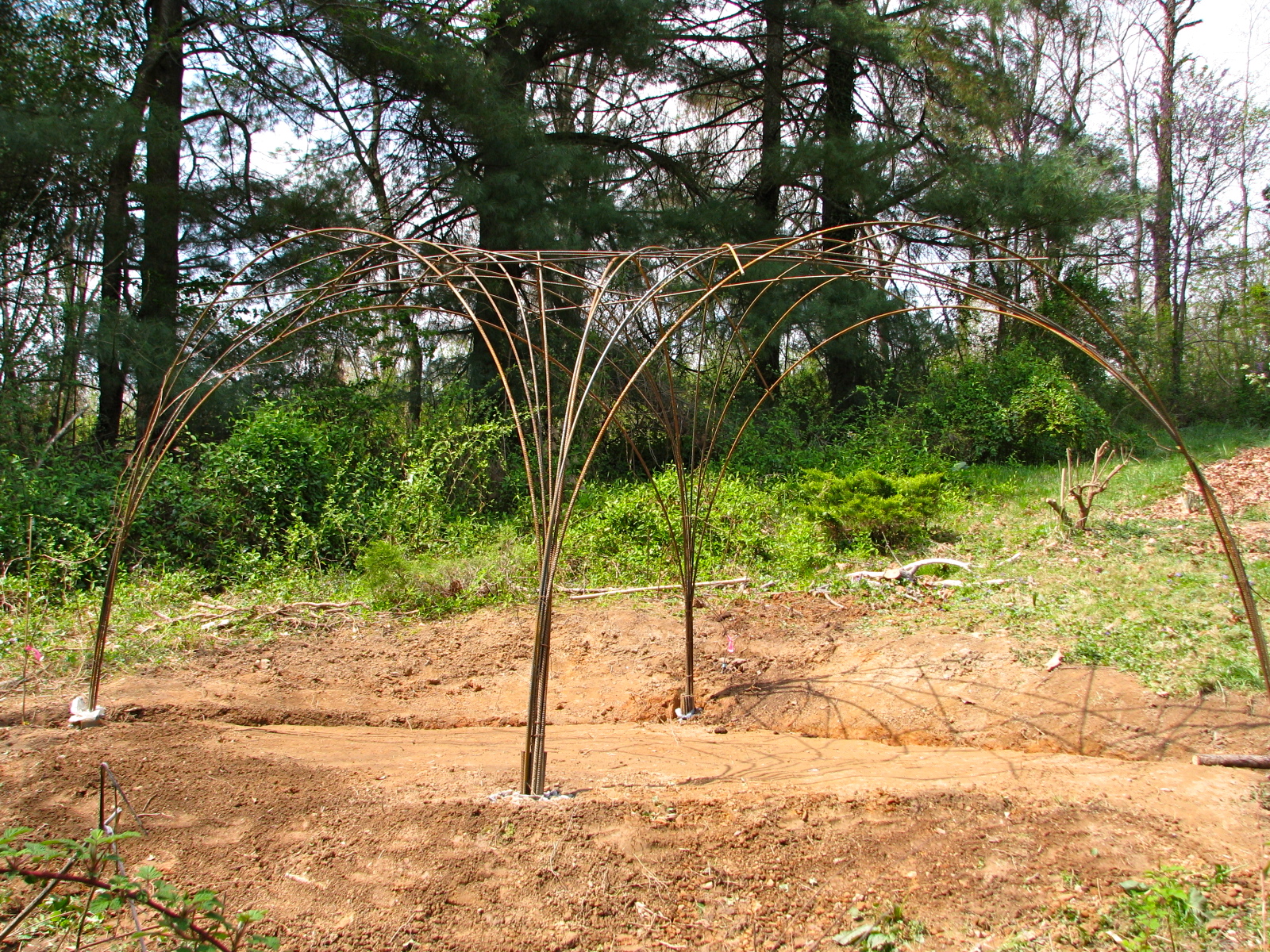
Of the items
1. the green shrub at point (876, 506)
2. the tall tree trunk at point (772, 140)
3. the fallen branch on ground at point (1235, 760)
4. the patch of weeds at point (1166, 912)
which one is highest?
the tall tree trunk at point (772, 140)

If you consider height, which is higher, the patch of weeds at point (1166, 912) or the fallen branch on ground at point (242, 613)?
the fallen branch on ground at point (242, 613)

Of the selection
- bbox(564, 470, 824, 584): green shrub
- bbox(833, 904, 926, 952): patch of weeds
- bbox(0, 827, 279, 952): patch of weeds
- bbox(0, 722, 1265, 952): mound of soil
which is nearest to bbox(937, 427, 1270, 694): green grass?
bbox(0, 722, 1265, 952): mound of soil

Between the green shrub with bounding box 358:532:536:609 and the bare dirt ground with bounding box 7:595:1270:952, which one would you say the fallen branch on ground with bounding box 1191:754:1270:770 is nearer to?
the bare dirt ground with bounding box 7:595:1270:952

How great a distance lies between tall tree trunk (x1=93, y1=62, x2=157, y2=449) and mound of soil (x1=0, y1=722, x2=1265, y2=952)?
580cm

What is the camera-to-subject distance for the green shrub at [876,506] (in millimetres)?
6660

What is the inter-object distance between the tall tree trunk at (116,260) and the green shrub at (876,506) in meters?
7.15

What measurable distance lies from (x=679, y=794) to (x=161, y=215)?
8714mm

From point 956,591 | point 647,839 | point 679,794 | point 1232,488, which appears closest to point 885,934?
point 647,839

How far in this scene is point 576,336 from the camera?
673 centimetres

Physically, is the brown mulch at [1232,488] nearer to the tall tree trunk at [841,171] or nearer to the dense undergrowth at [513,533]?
the dense undergrowth at [513,533]

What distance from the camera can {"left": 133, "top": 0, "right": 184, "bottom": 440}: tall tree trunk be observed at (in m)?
8.15

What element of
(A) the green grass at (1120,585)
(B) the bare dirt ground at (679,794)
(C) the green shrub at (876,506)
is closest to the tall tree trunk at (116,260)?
(B) the bare dirt ground at (679,794)

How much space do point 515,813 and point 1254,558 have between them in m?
5.60

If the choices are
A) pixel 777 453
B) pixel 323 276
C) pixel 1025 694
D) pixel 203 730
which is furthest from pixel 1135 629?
pixel 323 276
